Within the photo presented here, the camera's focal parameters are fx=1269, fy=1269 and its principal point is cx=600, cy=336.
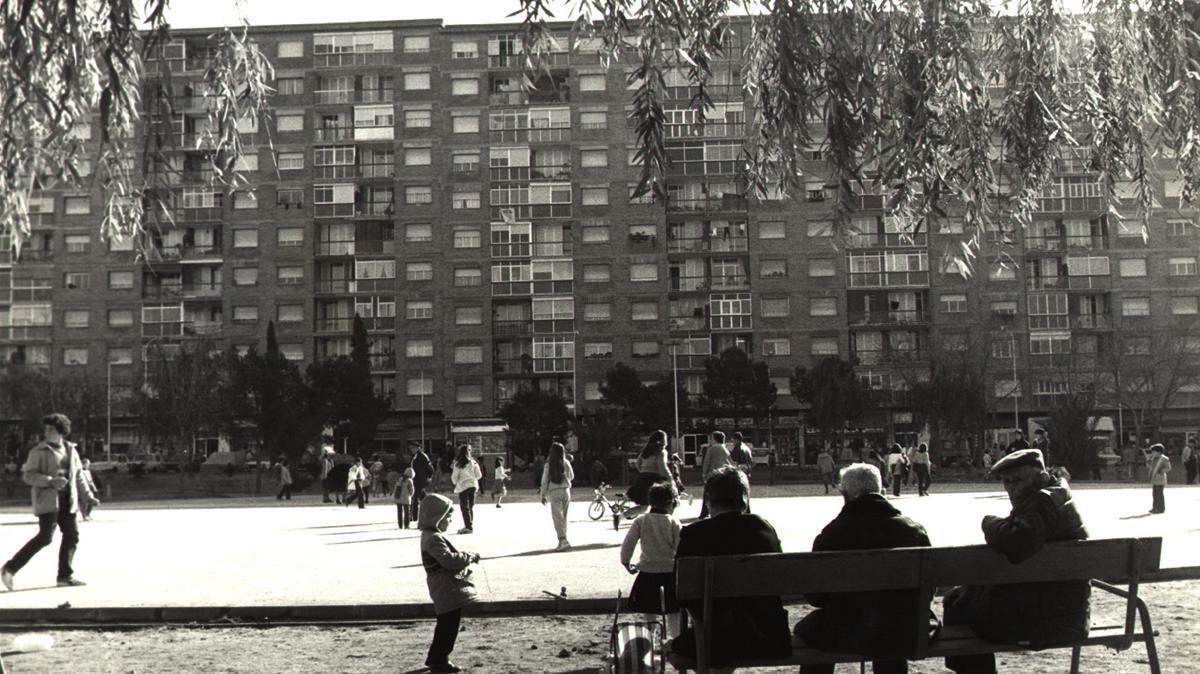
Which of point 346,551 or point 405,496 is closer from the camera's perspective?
point 346,551

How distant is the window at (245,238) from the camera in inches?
3014

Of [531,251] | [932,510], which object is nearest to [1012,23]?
[932,510]

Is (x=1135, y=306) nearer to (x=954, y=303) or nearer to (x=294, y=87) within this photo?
(x=954, y=303)

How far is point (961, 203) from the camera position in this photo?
848cm

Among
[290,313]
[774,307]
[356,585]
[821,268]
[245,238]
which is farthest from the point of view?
[245,238]

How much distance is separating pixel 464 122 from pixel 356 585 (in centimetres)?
6540

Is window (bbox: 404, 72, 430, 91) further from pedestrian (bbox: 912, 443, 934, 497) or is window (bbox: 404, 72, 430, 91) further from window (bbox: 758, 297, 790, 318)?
pedestrian (bbox: 912, 443, 934, 497)

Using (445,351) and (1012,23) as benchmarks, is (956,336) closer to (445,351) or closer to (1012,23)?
(445,351)

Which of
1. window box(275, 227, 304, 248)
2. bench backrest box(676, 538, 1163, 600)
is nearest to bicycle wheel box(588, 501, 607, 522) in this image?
bench backrest box(676, 538, 1163, 600)

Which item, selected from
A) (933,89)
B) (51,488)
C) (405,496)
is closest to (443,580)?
(933,89)

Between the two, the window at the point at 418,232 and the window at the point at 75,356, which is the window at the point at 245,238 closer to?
the window at the point at 418,232

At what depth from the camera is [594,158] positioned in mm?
75562

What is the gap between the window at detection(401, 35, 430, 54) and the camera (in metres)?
76.3

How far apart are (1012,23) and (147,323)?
2963 inches
